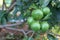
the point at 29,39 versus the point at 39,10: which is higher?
the point at 39,10

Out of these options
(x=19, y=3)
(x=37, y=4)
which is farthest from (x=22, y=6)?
(x=37, y=4)

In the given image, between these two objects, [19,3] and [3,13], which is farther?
[3,13]

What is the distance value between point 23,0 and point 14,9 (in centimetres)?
14

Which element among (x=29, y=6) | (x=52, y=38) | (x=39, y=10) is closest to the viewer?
(x=39, y=10)

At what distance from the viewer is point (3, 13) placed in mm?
990

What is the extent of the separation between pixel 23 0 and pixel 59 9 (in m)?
0.18

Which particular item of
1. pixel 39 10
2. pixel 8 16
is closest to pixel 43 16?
pixel 39 10

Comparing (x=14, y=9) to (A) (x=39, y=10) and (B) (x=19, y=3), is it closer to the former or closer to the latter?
(B) (x=19, y=3)

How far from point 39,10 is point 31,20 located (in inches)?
1.9

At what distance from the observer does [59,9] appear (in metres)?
0.89

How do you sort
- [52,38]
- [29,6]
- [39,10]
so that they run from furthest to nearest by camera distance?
[52,38] → [29,6] → [39,10]

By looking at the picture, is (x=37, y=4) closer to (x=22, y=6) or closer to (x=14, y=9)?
(x=22, y=6)

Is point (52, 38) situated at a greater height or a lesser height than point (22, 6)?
lesser

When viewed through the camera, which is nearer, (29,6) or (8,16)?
(29,6)
